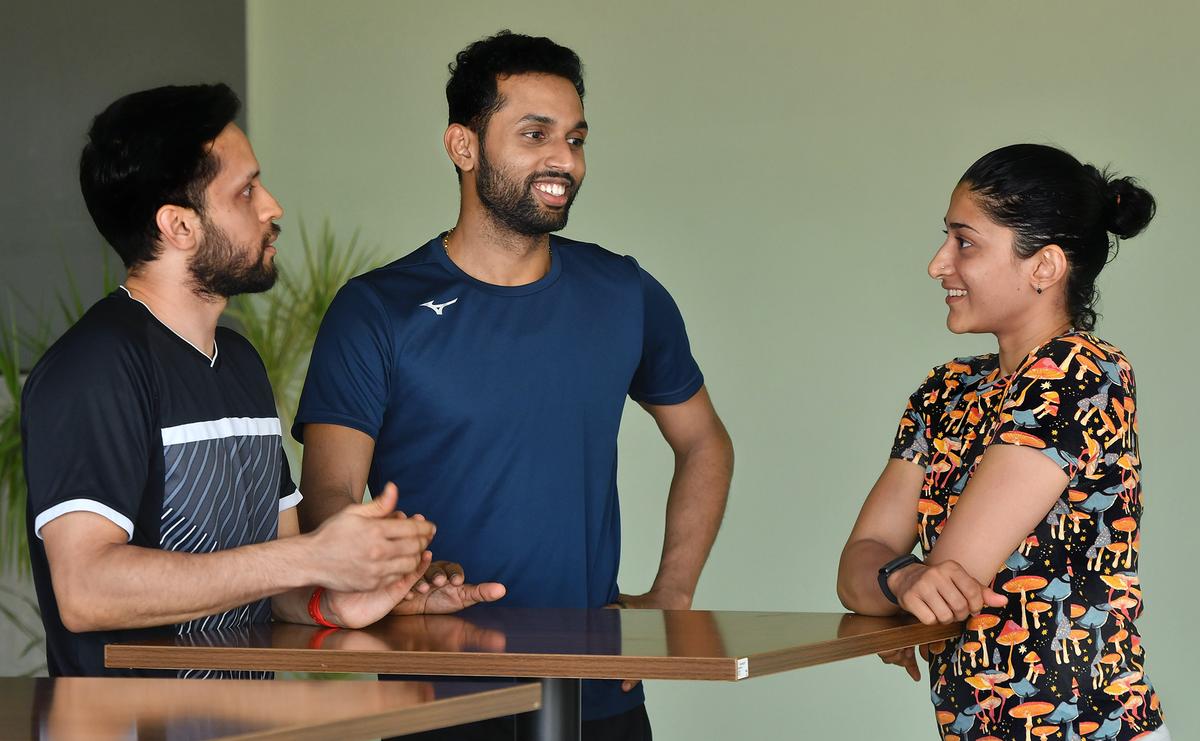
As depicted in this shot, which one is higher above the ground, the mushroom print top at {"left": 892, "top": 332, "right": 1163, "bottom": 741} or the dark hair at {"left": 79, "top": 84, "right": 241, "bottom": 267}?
the dark hair at {"left": 79, "top": 84, "right": 241, "bottom": 267}

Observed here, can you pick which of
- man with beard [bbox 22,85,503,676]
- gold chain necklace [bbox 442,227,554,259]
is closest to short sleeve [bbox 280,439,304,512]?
man with beard [bbox 22,85,503,676]

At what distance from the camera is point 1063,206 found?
2.27 metres

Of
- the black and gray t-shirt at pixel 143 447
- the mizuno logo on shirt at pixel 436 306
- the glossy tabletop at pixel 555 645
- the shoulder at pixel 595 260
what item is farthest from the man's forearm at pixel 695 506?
the black and gray t-shirt at pixel 143 447

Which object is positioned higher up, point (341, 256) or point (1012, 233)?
point (341, 256)

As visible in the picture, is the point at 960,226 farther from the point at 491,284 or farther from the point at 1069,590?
the point at 491,284

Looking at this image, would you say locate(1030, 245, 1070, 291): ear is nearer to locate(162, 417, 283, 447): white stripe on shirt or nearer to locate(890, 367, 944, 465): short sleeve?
locate(890, 367, 944, 465): short sleeve

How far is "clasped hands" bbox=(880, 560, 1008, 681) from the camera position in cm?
205

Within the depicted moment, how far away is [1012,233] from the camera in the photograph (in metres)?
2.28

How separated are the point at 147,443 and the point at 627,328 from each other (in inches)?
43.2

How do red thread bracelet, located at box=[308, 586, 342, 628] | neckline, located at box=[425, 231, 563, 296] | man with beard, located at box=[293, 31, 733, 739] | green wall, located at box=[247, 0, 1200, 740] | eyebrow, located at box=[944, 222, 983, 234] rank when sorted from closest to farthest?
1. red thread bracelet, located at box=[308, 586, 342, 628]
2. eyebrow, located at box=[944, 222, 983, 234]
3. man with beard, located at box=[293, 31, 733, 739]
4. neckline, located at box=[425, 231, 563, 296]
5. green wall, located at box=[247, 0, 1200, 740]

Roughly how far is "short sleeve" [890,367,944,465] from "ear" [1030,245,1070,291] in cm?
23

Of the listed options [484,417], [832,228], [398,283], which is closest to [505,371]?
[484,417]

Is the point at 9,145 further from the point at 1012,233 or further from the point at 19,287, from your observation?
the point at 1012,233

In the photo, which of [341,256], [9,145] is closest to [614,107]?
[341,256]
